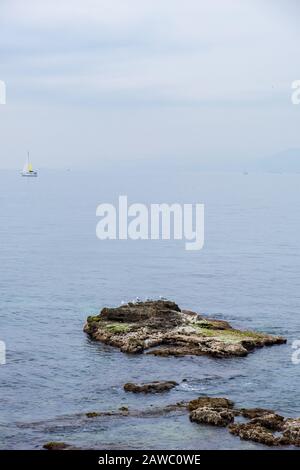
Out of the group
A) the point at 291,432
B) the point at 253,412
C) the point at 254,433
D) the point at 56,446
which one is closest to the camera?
the point at 56,446

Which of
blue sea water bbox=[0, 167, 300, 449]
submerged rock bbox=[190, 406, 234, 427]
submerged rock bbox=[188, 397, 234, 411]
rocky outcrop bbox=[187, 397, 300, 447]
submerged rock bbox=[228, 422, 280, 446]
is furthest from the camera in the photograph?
submerged rock bbox=[188, 397, 234, 411]

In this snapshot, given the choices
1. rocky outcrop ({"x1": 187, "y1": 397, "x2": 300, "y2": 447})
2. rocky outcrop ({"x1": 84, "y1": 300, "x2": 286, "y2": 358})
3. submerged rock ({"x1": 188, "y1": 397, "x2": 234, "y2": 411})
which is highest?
rocky outcrop ({"x1": 84, "y1": 300, "x2": 286, "y2": 358})

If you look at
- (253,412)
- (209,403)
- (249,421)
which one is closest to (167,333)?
(209,403)

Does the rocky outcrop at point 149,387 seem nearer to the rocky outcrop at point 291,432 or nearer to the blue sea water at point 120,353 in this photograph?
the blue sea water at point 120,353

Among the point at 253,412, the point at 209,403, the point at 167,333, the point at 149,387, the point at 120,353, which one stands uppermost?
the point at 167,333

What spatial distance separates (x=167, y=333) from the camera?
294ft

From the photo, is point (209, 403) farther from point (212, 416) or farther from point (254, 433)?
point (254, 433)

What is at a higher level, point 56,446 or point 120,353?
point 120,353

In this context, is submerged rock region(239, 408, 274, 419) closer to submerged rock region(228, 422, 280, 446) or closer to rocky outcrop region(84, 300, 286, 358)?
submerged rock region(228, 422, 280, 446)

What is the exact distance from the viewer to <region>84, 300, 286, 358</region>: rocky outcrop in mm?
85413

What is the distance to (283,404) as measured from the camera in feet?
226

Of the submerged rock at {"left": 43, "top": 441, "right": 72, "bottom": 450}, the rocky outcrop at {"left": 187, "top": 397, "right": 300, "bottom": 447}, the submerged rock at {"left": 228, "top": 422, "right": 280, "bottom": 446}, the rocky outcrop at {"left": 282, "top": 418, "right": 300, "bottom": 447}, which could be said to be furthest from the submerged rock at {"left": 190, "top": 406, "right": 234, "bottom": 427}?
the submerged rock at {"left": 43, "top": 441, "right": 72, "bottom": 450}

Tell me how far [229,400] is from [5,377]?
22.5 m

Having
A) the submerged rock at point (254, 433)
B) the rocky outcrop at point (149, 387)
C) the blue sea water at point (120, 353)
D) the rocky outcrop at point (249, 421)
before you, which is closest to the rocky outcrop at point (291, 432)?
the rocky outcrop at point (249, 421)
